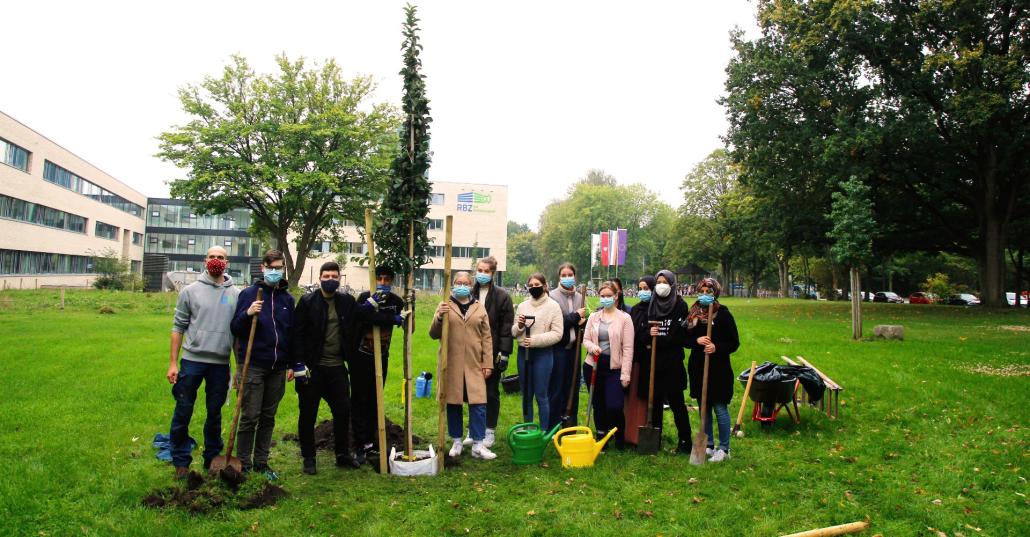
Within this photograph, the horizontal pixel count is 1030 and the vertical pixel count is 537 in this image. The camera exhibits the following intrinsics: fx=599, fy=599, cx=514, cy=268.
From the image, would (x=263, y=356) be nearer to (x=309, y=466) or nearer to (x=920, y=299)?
(x=309, y=466)

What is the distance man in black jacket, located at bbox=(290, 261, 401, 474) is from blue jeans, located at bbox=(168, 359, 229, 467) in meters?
0.70

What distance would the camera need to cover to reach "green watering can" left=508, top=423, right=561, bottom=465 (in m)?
6.29

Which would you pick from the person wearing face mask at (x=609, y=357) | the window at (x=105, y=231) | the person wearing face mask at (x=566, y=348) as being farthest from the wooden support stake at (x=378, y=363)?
the window at (x=105, y=231)

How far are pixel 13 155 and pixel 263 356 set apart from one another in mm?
43959

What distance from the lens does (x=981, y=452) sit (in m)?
6.77

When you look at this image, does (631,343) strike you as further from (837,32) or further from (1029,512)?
(837,32)

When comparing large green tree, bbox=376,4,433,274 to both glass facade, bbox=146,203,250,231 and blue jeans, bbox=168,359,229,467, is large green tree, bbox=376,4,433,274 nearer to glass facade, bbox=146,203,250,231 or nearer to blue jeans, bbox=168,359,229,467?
blue jeans, bbox=168,359,229,467

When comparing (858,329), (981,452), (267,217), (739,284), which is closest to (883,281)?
(739,284)

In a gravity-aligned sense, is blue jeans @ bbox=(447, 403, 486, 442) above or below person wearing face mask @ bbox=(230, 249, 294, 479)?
below

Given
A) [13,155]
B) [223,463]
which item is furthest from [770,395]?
[13,155]

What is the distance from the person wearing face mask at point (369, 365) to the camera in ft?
19.9

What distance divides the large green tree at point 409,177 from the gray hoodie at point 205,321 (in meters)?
1.60

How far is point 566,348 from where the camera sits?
7.48 meters

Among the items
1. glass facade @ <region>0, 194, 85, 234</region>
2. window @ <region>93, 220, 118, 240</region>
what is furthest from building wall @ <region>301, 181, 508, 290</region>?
glass facade @ <region>0, 194, 85, 234</region>
